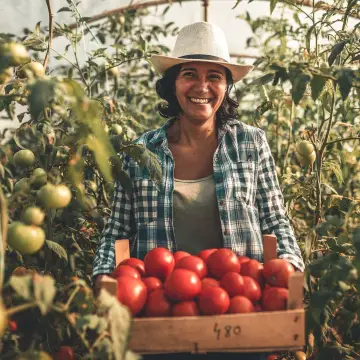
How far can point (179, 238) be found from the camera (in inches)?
88.0

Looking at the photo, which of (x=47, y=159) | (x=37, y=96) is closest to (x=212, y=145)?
(x=47, y=159)

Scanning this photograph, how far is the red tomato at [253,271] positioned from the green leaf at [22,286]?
27.5 inches

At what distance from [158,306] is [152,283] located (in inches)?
4.6

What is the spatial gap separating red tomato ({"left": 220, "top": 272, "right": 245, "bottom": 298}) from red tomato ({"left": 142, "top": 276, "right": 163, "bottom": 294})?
7.3 inches

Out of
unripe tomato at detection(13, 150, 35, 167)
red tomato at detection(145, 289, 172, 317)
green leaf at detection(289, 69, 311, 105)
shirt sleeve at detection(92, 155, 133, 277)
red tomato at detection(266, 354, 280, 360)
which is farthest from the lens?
red tomato at detection(266, 354, 280, 360)

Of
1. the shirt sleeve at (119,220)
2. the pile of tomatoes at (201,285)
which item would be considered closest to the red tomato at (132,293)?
the pile of tomatoes at (201,285)

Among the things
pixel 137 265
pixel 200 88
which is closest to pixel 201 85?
pixel 200 88

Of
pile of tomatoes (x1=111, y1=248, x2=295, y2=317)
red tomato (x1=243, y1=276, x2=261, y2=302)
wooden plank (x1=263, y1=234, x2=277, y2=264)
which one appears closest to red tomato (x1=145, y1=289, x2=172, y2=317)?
pile of tomatoes (x1=111, y1=248, x2=295, y2=317)

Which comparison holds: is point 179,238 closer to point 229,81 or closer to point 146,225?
point 146,225

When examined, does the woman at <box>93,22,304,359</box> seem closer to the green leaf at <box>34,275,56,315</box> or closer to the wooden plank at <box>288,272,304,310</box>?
the wooden plank at <box>288,272,304,310</box>

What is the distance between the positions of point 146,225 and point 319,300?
85 centimetres

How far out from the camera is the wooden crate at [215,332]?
134cm

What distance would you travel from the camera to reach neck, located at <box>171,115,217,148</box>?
7.86 ft

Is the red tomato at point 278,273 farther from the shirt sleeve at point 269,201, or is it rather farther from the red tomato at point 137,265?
the shirt sleeve at point 269,201
